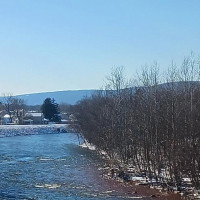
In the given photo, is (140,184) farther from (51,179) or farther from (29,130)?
(29,130)

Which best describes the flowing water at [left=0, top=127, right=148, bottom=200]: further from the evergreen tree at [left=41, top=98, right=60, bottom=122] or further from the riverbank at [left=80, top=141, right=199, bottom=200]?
the evergreen tree at [left=41, top=98, right=60, bottom=122]

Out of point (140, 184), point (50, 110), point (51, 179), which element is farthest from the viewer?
point (50, 110)

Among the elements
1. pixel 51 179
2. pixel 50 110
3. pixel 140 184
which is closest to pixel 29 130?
pixel 50 110

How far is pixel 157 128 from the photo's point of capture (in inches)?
1324

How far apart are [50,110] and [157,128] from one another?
101m

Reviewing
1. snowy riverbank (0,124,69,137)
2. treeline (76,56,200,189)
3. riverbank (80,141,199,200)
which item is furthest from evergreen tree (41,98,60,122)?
riverbank (80,141,199,200)

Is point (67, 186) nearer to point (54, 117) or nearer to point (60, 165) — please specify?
point (60, 165)

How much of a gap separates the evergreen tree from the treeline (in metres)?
74.9

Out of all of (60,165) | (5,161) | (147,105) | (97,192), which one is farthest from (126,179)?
(5,161)

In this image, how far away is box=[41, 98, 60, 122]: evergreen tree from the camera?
422 feet

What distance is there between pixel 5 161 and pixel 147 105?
15.0m

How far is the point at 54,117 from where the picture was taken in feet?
443

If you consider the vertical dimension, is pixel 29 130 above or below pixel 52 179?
above

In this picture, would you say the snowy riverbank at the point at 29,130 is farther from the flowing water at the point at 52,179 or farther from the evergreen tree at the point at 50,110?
the flowing water at the point at 52,179
